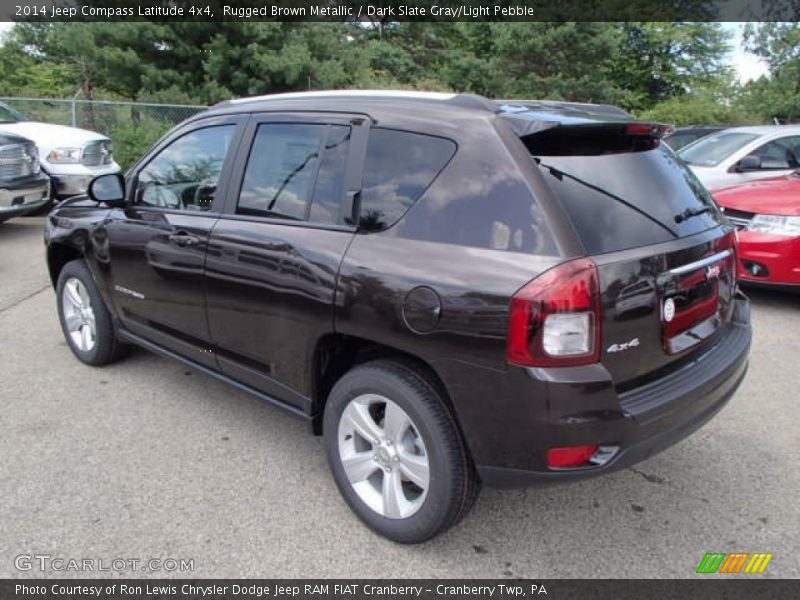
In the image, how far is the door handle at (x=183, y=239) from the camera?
10.9 feet

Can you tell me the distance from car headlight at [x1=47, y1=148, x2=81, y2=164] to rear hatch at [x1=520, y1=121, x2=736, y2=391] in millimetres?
9534

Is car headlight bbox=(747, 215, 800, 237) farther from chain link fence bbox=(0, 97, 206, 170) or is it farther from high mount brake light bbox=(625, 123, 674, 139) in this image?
chain link fence bbox=(0, 97, 206, 170)

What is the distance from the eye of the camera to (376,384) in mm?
2555

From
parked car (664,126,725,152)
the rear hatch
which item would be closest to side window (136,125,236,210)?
the rear hatch

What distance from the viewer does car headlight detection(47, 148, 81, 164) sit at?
388 inches

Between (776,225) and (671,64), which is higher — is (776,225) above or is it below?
below

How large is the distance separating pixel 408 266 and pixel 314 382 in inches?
31.8

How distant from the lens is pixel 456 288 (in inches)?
90.2

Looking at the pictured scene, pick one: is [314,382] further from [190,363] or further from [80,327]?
[80,327]

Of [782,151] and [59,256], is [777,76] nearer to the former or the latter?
[782,151]

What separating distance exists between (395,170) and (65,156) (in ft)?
29.9

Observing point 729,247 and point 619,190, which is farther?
point 729,247

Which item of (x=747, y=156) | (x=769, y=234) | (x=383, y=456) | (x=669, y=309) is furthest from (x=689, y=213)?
(x=747, y=156)

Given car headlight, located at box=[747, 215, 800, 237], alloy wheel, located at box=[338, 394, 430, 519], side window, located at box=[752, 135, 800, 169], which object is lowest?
alloy wheel, located at box=[338, 394, 430, 519]
